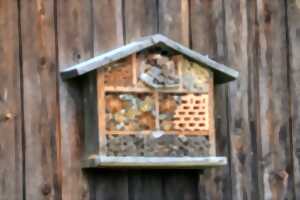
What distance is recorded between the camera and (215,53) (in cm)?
296

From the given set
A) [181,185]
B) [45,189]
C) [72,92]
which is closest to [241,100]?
[181,185]

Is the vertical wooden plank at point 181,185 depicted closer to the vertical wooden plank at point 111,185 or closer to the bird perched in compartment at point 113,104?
the vertical wooden plank at point 111,185

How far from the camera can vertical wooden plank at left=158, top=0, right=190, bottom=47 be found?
2.91 metres

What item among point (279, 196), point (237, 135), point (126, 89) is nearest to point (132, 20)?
point (126, 89)

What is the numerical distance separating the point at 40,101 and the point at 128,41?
1.09 ft

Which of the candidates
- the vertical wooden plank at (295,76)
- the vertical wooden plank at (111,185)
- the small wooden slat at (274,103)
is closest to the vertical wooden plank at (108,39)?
the vertical wooden plank at (111,185)

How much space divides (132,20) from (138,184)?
496 millimetres

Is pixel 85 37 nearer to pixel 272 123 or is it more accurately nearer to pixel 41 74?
pixel 41 74

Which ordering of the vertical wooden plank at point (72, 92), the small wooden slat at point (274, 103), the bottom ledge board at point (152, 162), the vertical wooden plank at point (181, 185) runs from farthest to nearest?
the small wooden slat at point (274, 103) → the vertical wooden plank at point (181, 185) → the vertical wooden plank at point (72, 92) → the bottom ledge board at point (152, 162)

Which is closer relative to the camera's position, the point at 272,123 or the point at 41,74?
the point at 41,74

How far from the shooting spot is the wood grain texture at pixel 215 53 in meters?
2.92

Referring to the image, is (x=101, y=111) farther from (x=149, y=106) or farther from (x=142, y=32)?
(x=142, y=32)

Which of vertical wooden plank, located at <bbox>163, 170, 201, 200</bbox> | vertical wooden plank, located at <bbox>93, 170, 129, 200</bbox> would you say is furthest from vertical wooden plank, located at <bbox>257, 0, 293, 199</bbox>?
vertical wooden plank, located at <bbox>93, 170, 129, 200</bbox>

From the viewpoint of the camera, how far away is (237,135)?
2.96 metres
